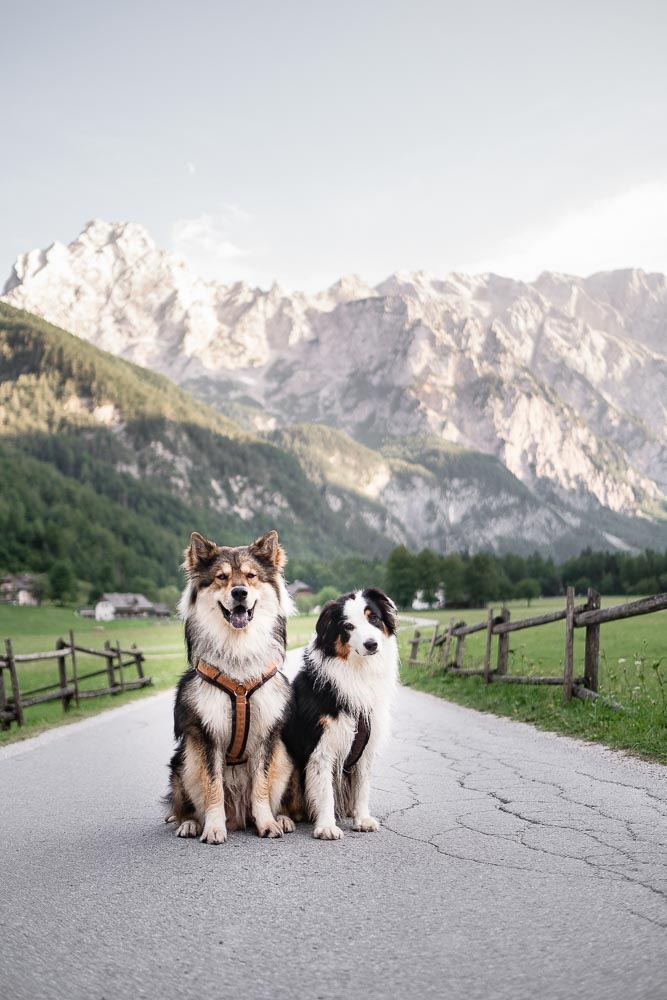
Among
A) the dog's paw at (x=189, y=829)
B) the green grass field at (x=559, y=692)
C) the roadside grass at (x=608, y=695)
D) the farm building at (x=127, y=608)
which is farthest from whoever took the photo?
the farm building at (x=127, y=608)

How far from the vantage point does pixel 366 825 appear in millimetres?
5859

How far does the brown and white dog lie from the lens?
553 cm

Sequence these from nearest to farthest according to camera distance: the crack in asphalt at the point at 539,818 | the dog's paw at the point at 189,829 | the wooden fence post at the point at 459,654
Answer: the crack in asphalt at the point at 539,818
the dog's paw at the point at 189,829
the wooden fence post at the point at 459,654

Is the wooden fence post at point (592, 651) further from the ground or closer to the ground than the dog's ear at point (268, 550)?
closer to the ground

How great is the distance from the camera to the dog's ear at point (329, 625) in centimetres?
611

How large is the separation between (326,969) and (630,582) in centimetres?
13848

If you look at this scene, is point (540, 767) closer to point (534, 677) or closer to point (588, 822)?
point (588, 822)

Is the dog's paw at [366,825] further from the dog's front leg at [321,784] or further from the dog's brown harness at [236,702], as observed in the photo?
the dog's brown harness at [236,702]

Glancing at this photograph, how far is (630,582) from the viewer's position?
132m

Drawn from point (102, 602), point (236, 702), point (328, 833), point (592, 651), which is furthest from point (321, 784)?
point (102, 602)

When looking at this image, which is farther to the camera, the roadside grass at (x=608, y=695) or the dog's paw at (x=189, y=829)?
the roadside grass at (x=608, y=695)

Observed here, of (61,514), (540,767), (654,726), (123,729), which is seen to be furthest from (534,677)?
(61,514)

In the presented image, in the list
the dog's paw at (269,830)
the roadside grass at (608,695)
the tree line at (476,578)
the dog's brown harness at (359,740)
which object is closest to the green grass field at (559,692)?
the roadside grass at (608,695)

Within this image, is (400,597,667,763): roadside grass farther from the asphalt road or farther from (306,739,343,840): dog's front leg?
(306,739,343,840): dog's front leg
